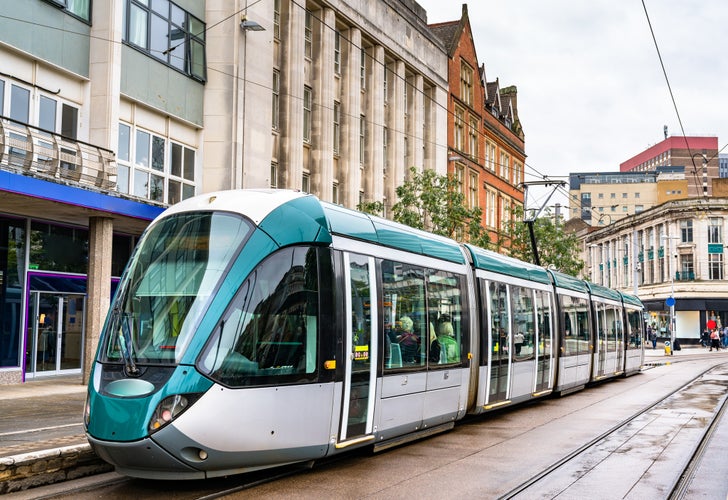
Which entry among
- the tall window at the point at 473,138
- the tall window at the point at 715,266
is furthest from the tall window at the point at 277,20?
the tall window at the point at 715,266

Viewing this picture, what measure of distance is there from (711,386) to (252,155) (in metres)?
15.0

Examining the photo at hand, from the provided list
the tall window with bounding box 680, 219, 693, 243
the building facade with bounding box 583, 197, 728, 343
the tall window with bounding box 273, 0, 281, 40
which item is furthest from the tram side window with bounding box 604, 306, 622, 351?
the tall window with bounding box 680, 219, 693, 243

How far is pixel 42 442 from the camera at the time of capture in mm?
10070

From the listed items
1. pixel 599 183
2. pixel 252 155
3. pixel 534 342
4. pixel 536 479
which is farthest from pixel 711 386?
pixel 599 183

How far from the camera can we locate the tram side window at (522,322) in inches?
621

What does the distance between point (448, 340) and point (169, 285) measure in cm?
525

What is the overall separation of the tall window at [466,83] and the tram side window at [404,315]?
38.2m

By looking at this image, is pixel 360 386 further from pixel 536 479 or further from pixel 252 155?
pixel 252 155

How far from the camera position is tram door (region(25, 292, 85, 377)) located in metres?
20.6

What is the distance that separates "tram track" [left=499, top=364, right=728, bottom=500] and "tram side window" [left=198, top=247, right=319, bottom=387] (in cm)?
255

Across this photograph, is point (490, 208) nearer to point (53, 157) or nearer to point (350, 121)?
point (350, 121)

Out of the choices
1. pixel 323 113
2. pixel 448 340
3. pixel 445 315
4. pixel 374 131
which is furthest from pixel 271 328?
pixel 374 131

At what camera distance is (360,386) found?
32.1 feet

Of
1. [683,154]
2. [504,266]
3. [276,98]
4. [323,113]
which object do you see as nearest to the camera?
[504,266]
